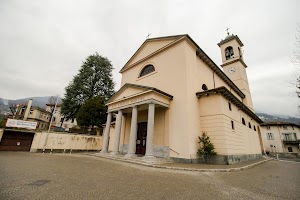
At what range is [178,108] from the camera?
11.3 meters

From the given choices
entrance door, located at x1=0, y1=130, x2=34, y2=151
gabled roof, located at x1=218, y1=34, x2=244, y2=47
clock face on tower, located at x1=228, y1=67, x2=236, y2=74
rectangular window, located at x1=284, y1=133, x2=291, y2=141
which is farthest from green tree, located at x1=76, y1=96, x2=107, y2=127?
rectangular window, located at x1=284, y1=133, x2=291, y2=141

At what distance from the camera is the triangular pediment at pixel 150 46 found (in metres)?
14.3

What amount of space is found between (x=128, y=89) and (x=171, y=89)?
4.19 metres

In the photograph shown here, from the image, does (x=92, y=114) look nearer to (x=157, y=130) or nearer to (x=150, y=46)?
(x=157, y=130)

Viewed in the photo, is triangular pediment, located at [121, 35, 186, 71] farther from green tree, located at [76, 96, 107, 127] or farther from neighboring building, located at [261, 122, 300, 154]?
neighboring building, located at [261, 122, 300, 154]

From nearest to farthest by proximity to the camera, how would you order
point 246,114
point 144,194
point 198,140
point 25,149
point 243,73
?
point 144,194 → point 198,140 → point 25,149 → point 246,114 → point 243,73

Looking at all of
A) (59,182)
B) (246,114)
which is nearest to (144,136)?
(59,182)

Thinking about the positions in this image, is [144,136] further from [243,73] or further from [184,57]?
[243,73]

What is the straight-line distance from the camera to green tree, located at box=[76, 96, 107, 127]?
19.8 meters

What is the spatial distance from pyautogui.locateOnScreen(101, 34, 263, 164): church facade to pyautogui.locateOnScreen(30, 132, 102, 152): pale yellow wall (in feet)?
19.1

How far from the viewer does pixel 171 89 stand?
12.4 m

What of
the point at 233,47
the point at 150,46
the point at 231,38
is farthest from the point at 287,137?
the point at 150,46

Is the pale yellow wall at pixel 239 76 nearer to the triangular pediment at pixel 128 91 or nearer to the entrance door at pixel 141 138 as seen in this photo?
the entrance door at pixel 141 138

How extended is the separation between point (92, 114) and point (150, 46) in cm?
1211
